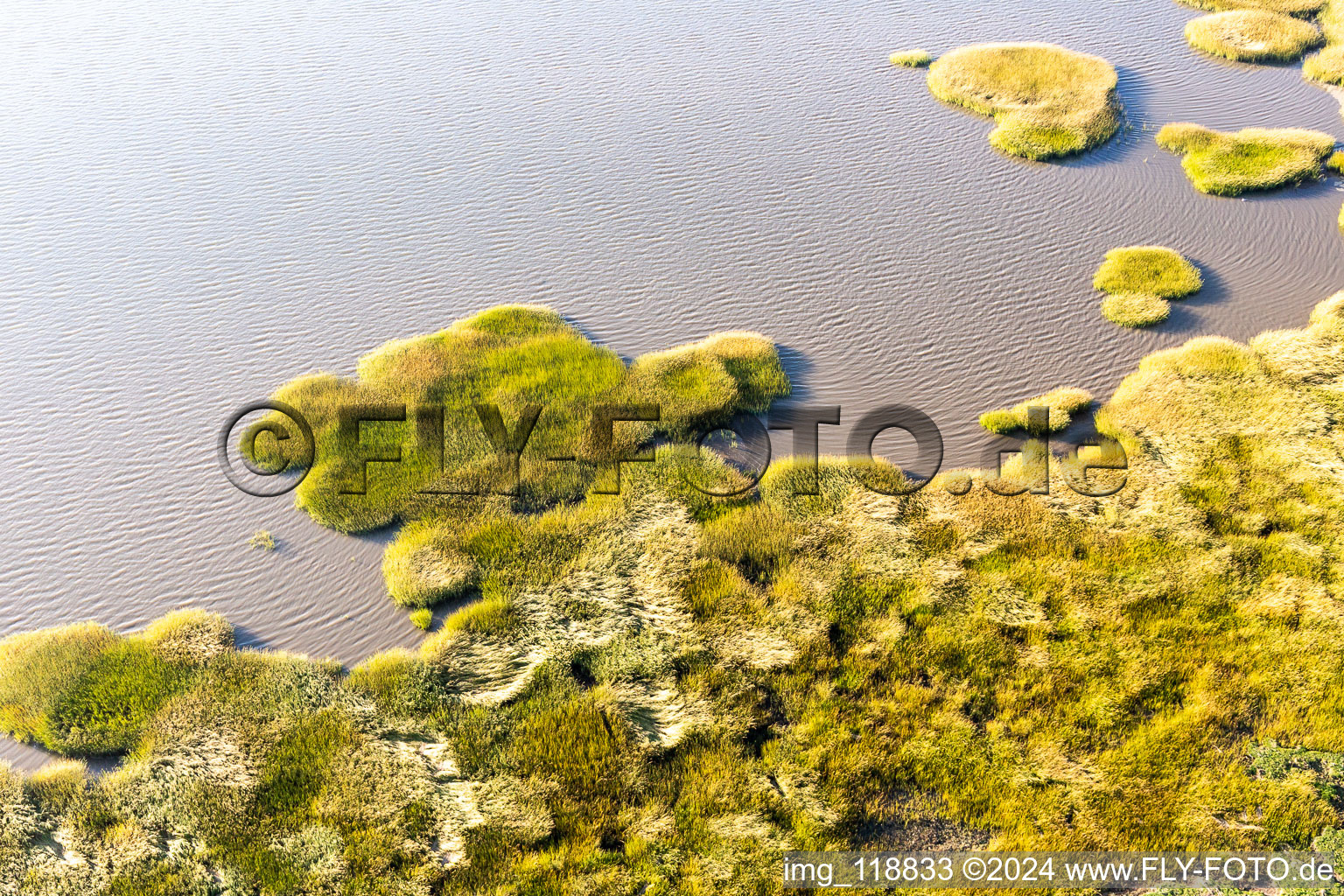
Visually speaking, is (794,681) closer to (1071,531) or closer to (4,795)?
(1071,531)

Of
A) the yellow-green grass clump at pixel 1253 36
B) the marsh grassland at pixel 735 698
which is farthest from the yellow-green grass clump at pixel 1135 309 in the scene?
the yellow-green grass clump at pixel 1253 36

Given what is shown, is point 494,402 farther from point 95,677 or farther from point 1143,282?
point 1143,282

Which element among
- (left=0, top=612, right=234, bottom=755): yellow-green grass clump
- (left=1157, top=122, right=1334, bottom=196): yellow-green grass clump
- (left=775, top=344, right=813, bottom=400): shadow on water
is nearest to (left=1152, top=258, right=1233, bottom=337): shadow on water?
(left=1157, top=122, right=1334, bottom=196): yellow-green grass clump

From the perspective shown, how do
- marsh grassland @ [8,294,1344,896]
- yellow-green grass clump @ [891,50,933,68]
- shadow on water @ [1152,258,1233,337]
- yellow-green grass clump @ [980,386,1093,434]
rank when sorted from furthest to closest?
yellow-green grass clump @ [891,50,933,68], shadow on water @ [1152,258,1233,337], yellow-green grass clump @ [980,386,1093,434], marsh grassland @ [8,294,1344,896]

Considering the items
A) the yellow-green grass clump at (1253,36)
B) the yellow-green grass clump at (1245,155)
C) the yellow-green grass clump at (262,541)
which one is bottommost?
the yellow-green grass clump at (262,541)

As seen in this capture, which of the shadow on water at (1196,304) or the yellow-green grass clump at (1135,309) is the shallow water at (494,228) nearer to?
the shadow on water at (1196,304)

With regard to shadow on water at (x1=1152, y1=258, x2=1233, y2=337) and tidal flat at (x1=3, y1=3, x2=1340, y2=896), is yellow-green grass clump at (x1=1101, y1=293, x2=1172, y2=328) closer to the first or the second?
shadow on water at (x1=1152, y1=258, x2=1233, y2=337)

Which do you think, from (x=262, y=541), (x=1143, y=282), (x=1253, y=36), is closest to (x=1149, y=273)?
(x=1143, y=282)
